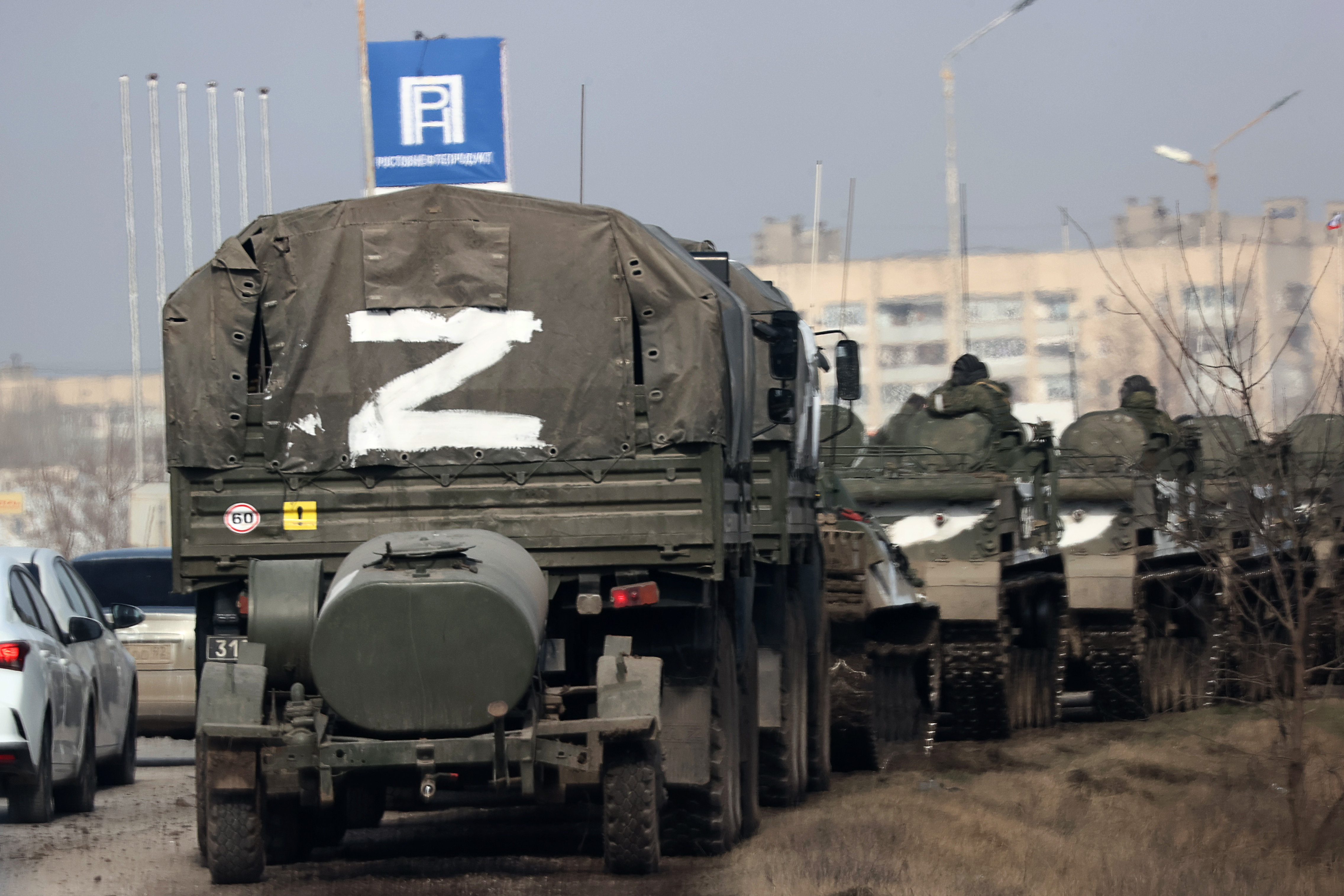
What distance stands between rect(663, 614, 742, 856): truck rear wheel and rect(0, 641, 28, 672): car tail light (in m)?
3.56

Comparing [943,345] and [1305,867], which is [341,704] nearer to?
[1305,867]

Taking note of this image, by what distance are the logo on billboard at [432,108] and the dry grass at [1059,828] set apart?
12.9 metres

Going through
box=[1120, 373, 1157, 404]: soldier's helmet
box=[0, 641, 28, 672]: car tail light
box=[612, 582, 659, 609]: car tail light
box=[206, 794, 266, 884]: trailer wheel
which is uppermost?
box=[1120, 373, 1157, 404]: soldier's helmet

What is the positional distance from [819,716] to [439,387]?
4.86 m

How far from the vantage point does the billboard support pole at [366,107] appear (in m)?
26.1

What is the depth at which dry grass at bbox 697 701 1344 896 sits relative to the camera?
818 cm

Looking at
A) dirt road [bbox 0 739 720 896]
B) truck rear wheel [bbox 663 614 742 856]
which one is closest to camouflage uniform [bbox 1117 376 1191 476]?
dirt road [bbox 0 739 720 896]

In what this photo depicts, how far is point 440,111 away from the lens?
2556cm

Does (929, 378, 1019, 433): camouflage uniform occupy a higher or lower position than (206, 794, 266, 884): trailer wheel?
higher

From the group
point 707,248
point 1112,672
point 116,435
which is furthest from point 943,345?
point 707,248

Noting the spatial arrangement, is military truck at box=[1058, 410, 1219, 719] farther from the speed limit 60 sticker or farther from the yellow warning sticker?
the speed limit 60 sticker

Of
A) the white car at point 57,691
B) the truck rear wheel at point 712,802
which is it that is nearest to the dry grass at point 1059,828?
the truck rear wheel at point 712,802

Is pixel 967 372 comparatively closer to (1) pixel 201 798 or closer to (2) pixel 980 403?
(2) pixel 980 403

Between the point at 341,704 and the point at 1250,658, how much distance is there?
28.0ft
